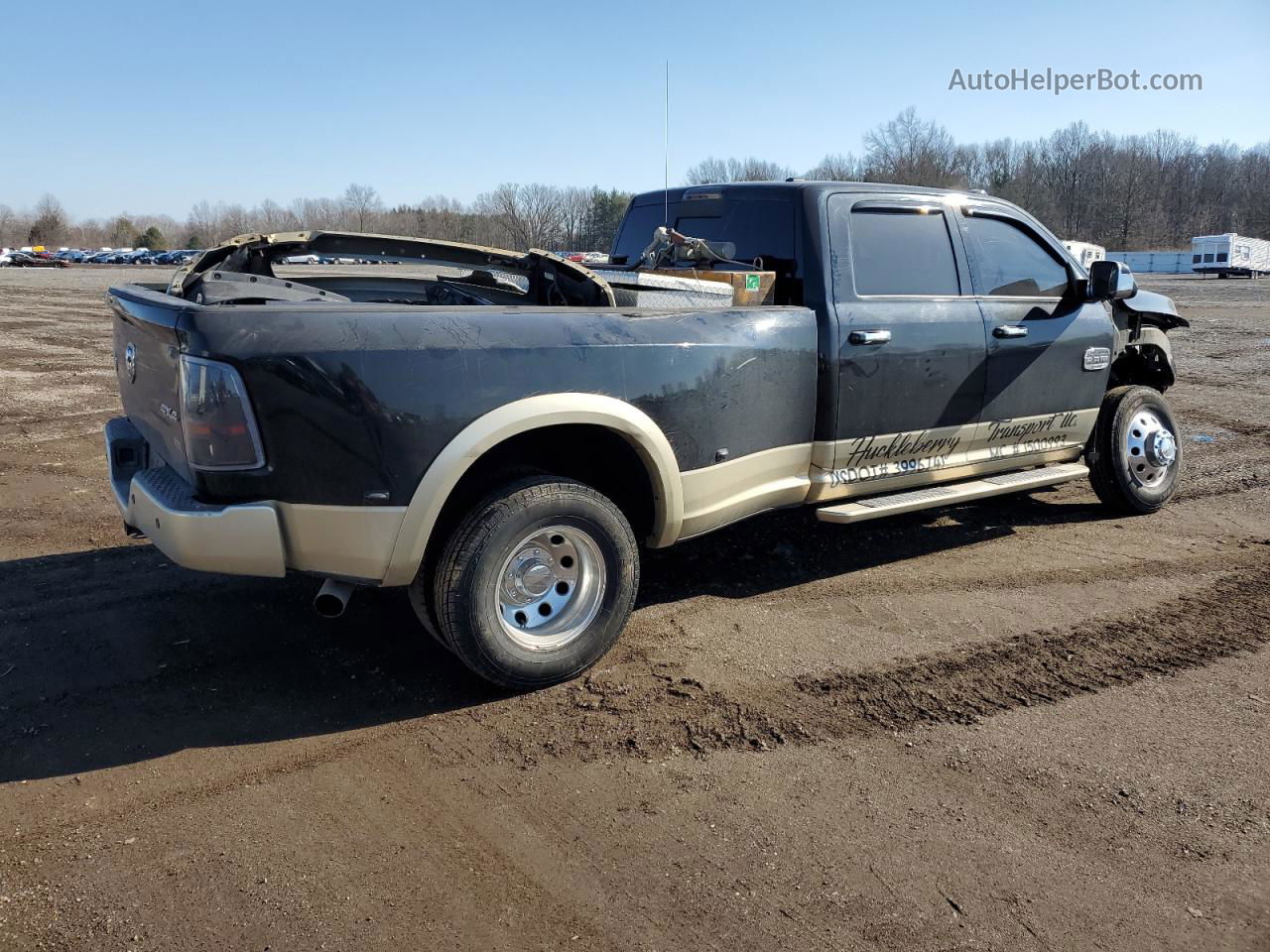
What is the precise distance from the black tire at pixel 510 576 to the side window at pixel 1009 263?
9.11ft

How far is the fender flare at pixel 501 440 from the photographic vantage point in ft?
11.4

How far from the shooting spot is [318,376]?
3266mm

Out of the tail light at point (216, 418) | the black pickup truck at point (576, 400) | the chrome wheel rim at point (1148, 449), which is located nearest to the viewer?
the tail light at point (216, 418)

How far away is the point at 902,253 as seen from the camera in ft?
16.7

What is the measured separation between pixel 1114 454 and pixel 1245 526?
39.0 inches

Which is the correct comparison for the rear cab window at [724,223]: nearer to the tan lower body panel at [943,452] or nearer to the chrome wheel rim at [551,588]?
the tan lower body panel at [943,452]

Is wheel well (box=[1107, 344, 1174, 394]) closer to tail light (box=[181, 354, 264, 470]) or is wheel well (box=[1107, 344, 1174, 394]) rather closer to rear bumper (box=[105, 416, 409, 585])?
rear bumper (box=[105, 416, 409, 585])

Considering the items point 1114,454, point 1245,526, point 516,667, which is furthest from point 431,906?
point 1245,526

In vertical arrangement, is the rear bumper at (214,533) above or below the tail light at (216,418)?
below

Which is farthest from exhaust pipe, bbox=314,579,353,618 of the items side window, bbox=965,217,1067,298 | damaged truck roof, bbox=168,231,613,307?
side window, bbox=965,217,1067,298

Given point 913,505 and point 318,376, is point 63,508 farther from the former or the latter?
point 913,505

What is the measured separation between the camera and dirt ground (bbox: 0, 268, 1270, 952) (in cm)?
262

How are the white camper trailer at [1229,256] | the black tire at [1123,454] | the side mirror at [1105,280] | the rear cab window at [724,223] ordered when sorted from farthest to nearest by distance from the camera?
the white camper trailer at [1229,256] < the black tire at [1123,454] < the side mirror at [1105,280] < the rear cab window at [724,223]

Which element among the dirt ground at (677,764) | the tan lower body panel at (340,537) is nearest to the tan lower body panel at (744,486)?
the dirt ground at (677,764)
